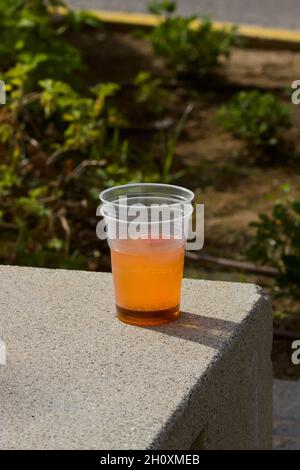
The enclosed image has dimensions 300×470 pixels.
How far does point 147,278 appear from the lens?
78.2 inches

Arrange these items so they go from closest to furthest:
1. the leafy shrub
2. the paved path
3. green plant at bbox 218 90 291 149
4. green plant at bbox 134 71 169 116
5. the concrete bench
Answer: the concrete bench < the leafy shrub < green plant at bbox 218 90 291 149 < green plant at bbox 134 71 169 116 < the paved path

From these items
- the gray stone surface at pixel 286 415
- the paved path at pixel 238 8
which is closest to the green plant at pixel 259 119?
the gray stone surface at pixel 286 415

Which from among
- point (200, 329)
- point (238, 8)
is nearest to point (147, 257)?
point (200, 329)

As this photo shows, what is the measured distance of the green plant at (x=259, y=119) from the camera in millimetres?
4672

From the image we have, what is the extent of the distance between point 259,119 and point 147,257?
9.27 ft

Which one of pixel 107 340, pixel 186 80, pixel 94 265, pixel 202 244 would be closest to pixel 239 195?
pixel 202 244

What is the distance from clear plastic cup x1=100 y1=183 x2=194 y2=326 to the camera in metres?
1.98

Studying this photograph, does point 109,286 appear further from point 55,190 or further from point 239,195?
point 239,195

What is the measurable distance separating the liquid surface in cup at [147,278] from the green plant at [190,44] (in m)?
3.55

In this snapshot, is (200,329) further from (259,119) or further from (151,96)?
(151,96)

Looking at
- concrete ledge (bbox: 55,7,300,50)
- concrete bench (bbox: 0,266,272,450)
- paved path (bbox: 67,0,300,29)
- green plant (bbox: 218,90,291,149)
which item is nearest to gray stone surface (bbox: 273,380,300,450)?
concrete bench (bbox: 0,266,272,450)

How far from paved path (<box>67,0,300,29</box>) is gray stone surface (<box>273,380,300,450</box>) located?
4.15 m

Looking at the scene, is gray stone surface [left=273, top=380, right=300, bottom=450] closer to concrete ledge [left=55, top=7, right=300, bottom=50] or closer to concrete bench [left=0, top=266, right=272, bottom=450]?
concrete bench [left=0, top=266, right=272, bottom=450]
